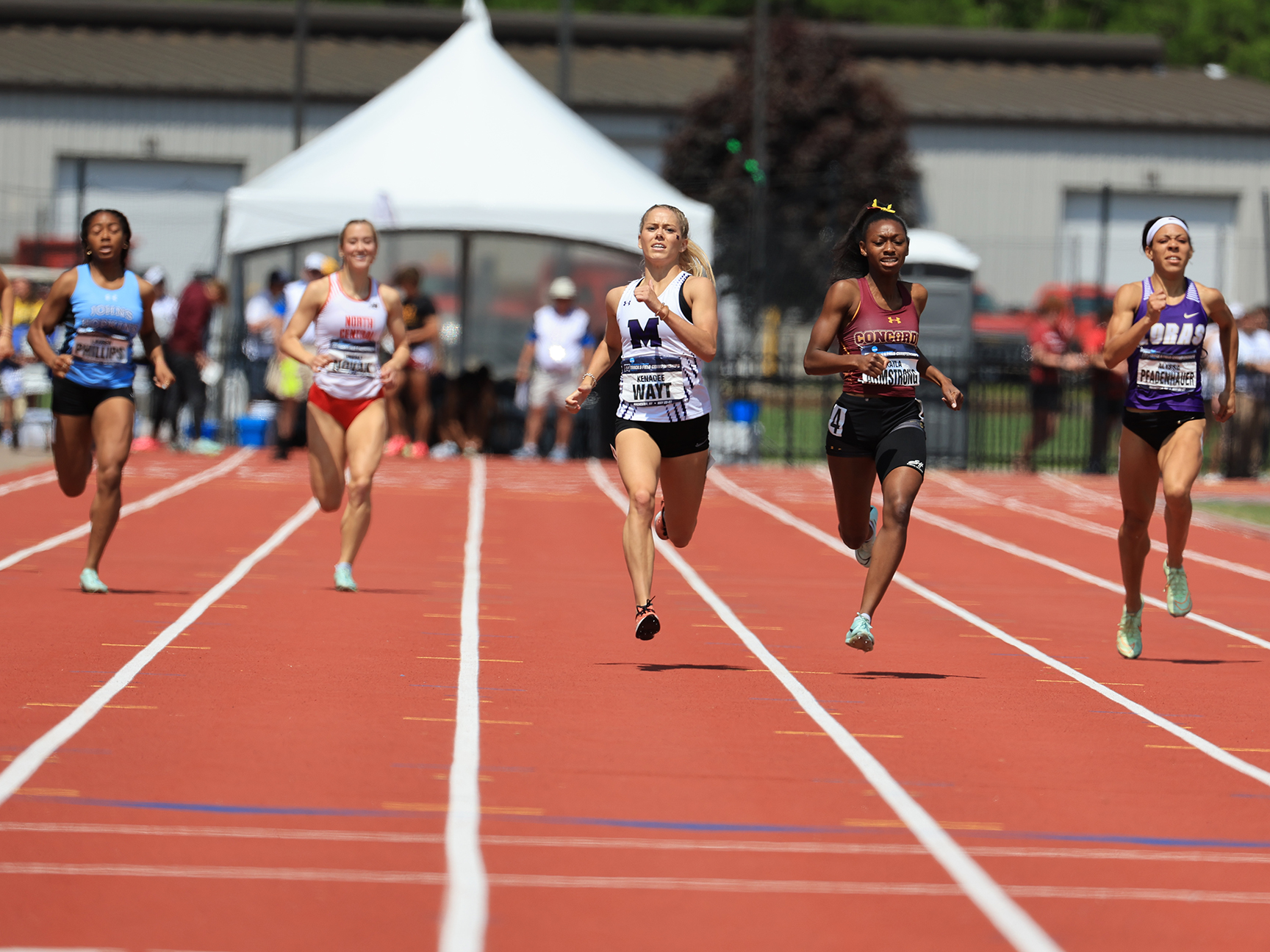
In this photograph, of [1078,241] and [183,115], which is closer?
[1078,241]

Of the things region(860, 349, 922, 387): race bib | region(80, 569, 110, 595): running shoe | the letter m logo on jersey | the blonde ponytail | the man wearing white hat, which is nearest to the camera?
the letter m logo on jersey

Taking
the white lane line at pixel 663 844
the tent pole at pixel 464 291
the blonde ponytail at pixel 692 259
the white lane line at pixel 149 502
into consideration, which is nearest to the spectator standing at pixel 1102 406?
the tent pole at pixel 464 291

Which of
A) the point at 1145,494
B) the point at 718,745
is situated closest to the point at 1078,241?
the point at 1145,494

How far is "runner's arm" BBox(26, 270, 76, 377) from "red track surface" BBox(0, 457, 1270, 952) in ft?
3.97

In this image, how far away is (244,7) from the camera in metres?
58.9

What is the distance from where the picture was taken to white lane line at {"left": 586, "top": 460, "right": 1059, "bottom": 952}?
4820mm

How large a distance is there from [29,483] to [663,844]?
13318 mm

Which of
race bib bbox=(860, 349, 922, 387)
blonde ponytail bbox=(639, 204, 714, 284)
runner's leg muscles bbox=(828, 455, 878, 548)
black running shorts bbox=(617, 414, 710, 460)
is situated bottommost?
runner's leg muscles bbox=(828, 455, 878, 548)

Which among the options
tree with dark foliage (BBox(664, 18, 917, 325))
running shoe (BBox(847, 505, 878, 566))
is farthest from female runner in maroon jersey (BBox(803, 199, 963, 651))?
tree with dark foliage (BBox(664, 18, 917, 325))

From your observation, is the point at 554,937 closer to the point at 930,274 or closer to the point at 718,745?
the point at 718,745

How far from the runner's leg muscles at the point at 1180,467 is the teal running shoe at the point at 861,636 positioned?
170 cm

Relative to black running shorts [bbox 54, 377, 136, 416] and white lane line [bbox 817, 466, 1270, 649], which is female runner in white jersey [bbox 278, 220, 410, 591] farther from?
white lane line [bbox 817, 466, 1270, 649]

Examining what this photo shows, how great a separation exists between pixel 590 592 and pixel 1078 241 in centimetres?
2548

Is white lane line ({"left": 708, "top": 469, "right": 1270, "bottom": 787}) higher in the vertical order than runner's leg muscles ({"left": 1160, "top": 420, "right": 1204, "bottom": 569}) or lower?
lower
